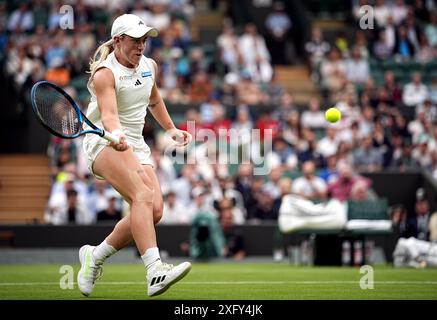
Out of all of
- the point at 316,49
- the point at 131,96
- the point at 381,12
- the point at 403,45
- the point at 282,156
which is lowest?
the point at 282,156

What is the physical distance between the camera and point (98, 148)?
848 centimetres

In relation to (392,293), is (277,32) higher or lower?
higher

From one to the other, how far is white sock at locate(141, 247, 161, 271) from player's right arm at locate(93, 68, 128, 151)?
80 cm

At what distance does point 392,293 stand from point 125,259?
7.58 meters

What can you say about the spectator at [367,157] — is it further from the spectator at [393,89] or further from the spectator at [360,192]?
the spectator at [360,192]

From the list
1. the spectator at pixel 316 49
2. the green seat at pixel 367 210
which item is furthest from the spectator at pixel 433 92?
the green seat at pixel 367 210

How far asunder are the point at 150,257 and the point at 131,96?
138 centimetres

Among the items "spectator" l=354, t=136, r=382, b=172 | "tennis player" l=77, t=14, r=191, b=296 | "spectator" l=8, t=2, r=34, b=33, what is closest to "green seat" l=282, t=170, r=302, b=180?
"spectator" l=354, t=136, r=382, b=172

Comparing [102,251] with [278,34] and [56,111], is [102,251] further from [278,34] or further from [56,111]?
[278,34]

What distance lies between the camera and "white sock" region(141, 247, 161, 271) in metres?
8.02

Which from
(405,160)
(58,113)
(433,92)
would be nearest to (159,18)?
(433,92)

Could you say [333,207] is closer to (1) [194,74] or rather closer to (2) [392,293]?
(2) [392,293]

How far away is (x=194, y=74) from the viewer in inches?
829
